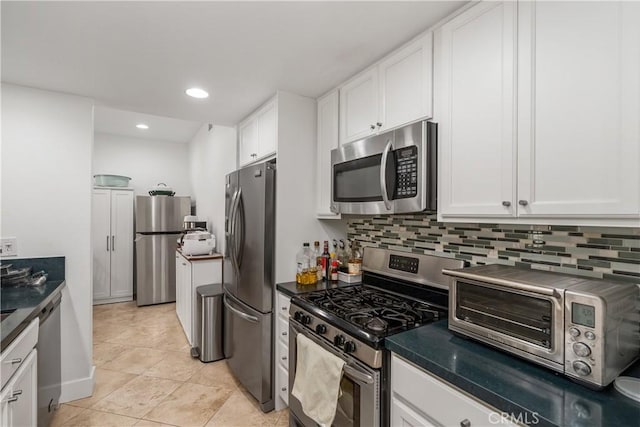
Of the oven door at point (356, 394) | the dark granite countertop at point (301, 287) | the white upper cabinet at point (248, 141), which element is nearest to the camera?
the oven door at point (356, 394)

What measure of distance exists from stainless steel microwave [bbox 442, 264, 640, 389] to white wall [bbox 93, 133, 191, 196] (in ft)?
17.4

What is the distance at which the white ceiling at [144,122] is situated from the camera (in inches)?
155

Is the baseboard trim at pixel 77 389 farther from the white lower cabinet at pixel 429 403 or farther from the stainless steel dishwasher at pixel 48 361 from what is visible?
the white lower cabinet at pixel 429 403

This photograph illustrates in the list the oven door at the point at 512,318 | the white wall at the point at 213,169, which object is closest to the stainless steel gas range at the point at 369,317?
the oven door at the point at 512,318

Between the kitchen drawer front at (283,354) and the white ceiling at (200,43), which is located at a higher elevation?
the white ceiling at (200,43)

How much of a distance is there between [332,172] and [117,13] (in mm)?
1417

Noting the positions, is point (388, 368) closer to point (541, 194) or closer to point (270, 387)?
point (541, 194)

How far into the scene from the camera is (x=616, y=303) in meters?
0.92

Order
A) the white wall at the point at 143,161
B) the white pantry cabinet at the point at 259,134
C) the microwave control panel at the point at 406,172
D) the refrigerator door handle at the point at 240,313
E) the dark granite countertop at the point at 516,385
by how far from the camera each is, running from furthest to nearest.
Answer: the white wall at the point at 143,161
the white pantry cabinet at the point at 259,134
the refrigerator door handle at the point at 240,313
the microwave control panel at the point at 406,172
the dark granite countertop at the point at 516,385

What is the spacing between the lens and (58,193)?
7.51 ft

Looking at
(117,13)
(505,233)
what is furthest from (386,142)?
(117,13)

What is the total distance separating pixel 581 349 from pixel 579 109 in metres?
0.76

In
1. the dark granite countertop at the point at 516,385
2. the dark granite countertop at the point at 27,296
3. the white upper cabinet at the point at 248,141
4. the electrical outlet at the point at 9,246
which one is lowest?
the dark granite countertop at the point at 516,385

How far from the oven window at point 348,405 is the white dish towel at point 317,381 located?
0.05 metres
